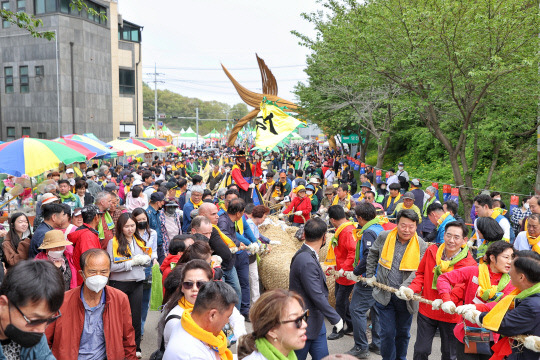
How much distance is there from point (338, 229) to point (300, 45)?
16587 millimetres

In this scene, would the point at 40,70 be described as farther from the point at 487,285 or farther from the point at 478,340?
the point at 478,340

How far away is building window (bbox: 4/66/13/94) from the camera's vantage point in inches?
1382

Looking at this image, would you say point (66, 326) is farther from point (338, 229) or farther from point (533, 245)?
point (533, 245)

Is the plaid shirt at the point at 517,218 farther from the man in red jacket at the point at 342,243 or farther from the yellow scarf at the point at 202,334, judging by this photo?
the yellow scarf at the point at 202,334

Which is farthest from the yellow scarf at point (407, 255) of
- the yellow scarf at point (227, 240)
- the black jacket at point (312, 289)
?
the yellow scarf at point (227, 240)

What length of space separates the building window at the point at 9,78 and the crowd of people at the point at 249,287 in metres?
33.1

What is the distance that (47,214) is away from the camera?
5.73 metres

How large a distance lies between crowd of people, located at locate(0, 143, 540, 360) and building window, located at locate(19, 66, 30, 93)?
31763 mm

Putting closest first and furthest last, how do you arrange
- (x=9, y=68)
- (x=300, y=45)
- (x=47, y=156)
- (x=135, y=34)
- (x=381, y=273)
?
(x=381, y=273) → (x=47, y=156) → (x=300, y=45) → (x=9, y=68) → (x=135, y=34)

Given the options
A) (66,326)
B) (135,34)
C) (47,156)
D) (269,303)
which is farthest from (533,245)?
(135,34)

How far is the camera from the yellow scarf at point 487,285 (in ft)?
13.4

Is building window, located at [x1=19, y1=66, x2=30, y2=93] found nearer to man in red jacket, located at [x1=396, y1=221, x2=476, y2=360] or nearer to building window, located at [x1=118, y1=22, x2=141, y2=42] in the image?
building window, located at [x1=118, y1=22, x2=141, y2=42]

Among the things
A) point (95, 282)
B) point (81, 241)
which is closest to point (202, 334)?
point (95, 282)

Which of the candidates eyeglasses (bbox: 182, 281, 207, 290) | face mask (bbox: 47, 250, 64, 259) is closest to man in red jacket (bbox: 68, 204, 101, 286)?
face mask (bbox: 47, 250, 64, 259)
